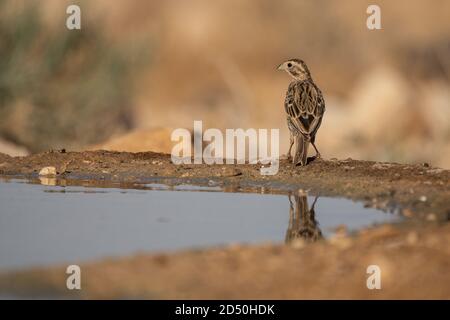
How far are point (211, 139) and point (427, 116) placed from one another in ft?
27.7

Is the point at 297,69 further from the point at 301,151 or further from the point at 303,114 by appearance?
the point at 301,151

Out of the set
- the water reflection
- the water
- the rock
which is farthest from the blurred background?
the water reflection

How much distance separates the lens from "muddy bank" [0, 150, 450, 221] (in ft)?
26.7

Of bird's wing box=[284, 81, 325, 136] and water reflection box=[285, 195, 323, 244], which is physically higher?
bird's wing box=[284, 81, 325, 136]

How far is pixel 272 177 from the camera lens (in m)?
9.04

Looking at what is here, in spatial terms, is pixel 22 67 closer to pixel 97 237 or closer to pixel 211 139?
pixel 211 139

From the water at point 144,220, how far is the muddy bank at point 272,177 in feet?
1.14

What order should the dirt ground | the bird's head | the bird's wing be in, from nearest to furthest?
the dirt ground
the bird's wing
the bird's head

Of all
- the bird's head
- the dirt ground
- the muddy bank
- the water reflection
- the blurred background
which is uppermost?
the blurred background

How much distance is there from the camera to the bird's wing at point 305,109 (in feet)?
33.4

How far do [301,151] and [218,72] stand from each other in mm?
16251

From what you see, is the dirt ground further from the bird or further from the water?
the bird

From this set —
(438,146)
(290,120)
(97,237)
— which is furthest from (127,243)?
(438,146)

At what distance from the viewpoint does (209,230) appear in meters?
6.74
